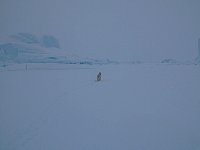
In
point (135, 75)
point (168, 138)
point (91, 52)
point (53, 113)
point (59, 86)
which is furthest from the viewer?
point (135, 75)

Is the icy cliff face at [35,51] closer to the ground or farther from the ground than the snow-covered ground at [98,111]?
farther from the ground

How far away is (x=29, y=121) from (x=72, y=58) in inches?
46.1

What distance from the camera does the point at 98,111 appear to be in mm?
2807

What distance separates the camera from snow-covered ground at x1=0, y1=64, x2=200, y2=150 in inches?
85.6

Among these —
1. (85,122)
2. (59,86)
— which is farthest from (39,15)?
(85,122)

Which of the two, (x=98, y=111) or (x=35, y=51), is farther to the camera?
(x=35, y=51)

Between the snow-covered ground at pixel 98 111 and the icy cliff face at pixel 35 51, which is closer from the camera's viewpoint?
the snow-covered ground at pixel 98 111

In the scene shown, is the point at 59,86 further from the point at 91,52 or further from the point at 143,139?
the point at 143,139

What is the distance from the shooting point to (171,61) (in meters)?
3.21

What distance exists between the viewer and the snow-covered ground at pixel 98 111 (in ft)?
7.13

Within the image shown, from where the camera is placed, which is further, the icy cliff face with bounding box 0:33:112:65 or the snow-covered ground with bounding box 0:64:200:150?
the icy cliff face with bounding box 0:33:112:65

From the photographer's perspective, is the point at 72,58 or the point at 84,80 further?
the point at 84,80

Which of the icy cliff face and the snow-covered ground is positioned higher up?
the icy cliff face

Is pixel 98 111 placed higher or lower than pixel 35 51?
lower
